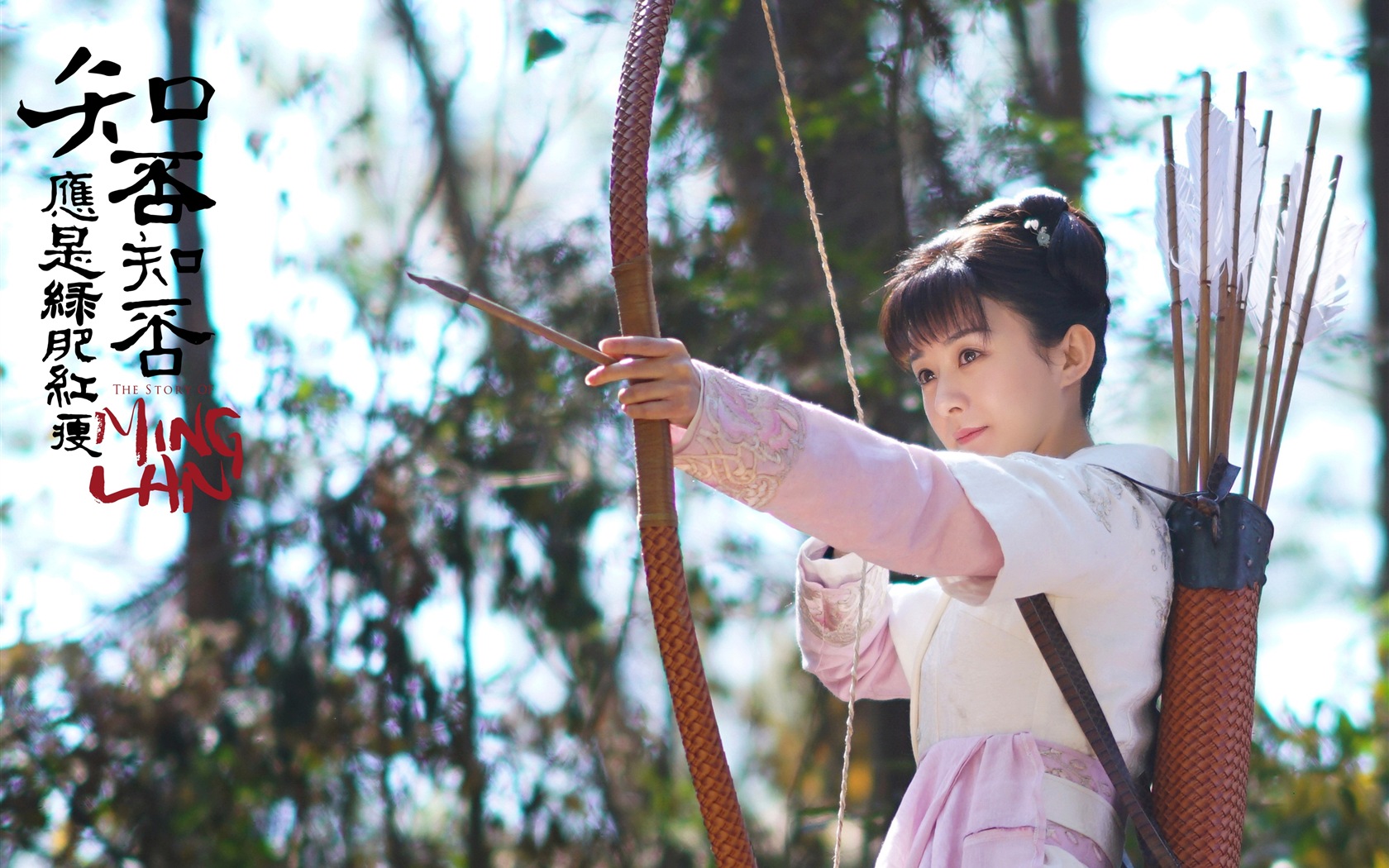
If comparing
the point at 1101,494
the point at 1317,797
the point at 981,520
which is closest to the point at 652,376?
the point at 981,520

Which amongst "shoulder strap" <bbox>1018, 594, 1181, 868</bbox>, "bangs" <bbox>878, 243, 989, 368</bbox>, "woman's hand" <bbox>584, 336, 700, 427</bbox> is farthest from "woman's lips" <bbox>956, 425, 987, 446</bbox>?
"woman's hand" <bbox>584, 336, 700, 427</bbox>

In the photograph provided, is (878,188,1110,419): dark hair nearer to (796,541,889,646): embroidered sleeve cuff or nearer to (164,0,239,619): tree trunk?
(796,541,889,646): embroidered sleeve cuff

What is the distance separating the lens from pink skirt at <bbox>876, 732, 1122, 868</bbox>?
4.25ft

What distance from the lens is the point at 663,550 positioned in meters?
1.19

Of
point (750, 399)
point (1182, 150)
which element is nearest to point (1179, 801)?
point (750, 399)

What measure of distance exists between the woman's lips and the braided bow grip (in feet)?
1.39

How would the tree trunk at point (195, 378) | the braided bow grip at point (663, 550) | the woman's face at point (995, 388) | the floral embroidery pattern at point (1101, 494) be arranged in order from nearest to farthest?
the braided bow grip at point (663, 550)
the floral embroidery pattern at point (1101, 494)
the woman's face at point (995, 388)
the tree trunk at point (195, 378)

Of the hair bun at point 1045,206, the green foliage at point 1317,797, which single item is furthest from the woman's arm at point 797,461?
the green foliage at point 1317,797

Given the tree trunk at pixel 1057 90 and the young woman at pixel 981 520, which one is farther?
the tree trunk at pixel 1057 90

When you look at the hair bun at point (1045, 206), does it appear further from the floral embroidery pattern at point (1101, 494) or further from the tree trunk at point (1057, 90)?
the tree trunk at point (1057, 90)

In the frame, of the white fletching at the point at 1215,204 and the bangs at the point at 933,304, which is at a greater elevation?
the white fletching at the point at 1215,204

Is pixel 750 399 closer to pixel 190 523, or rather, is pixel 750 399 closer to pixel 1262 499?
pixel 1262 499

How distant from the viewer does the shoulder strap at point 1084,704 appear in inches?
51.1

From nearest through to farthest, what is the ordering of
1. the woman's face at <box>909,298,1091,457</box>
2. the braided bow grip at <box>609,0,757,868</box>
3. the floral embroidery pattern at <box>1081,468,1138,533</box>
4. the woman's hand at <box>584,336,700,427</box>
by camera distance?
1. the woman's hand at <box>584,336,700,427</box>
2. the braided bow grip at <box>609,0,757,868</box>
3. the floral embroidery pattern at <box>1081,468,1138,533</box>
4. the woman's face at <box>909,298,1091,457</box>
